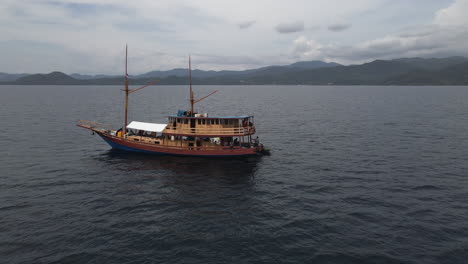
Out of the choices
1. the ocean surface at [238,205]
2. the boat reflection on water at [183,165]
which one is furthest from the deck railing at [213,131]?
the ocean surface at [238,205]

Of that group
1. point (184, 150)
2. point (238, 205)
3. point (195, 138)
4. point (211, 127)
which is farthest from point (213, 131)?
point (238, 205)

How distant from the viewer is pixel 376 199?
85.1 ft

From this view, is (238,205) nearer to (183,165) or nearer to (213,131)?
(183,165)

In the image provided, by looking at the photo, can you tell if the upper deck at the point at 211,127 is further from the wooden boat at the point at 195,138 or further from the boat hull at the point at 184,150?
the boat hull at the point at 184,150

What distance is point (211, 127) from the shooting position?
41.2m

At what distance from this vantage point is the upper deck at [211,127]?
40.8 meters

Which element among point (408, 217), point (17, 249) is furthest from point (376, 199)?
point (17, 249)

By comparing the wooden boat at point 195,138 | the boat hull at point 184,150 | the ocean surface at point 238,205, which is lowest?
the ocean surface at point 238,205

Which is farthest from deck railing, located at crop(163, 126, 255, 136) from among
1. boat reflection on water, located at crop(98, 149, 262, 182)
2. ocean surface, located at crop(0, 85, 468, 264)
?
ocean surface, located at crop(0, 85, 468, 264)

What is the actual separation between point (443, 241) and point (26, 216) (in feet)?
108

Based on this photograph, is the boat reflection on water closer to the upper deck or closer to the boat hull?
the boat hull

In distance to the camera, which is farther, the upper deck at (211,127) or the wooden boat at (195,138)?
the wooden boat at (195,138)

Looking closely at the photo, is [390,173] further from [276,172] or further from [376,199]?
[276,172]

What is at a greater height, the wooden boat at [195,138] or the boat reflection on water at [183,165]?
the wooden boat at [195,138]
